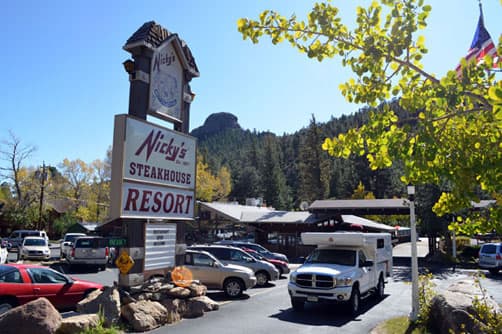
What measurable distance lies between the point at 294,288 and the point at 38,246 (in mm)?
22047

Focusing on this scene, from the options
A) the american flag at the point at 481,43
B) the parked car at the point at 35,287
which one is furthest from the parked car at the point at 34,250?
the american flag at the point at 481,43

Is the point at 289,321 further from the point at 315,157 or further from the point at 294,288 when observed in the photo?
the point at 315,157

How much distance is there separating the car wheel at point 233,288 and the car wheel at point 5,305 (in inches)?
279

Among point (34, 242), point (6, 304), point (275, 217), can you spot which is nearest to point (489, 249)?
point (275, 217)

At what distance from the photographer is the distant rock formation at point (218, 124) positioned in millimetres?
184375

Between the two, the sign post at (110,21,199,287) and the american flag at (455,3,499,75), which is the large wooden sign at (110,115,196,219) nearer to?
the sign post at (110,21,199,287)

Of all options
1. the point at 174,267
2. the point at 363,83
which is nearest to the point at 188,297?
the point at 174,267

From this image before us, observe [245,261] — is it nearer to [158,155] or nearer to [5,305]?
[158,155]

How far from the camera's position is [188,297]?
1171 cm

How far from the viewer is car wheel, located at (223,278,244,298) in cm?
1488

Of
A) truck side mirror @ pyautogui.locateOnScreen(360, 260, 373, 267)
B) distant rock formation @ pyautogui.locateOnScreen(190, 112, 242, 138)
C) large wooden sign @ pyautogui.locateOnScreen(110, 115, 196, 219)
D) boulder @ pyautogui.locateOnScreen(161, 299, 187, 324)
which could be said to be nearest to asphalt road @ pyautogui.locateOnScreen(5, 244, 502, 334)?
boulder @ pyautogui.locateOnScreen(161, 299, 187, 324)

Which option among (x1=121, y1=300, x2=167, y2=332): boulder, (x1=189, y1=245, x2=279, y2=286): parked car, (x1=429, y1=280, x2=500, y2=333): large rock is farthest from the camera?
(x1=189, y1=245, x2=279, y2=286): parked car

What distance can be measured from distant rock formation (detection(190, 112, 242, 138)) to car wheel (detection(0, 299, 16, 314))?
174 m

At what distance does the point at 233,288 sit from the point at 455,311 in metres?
7.98
